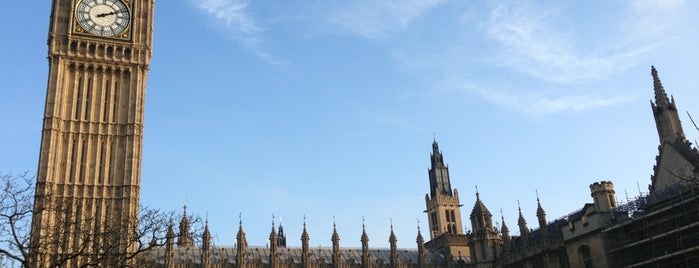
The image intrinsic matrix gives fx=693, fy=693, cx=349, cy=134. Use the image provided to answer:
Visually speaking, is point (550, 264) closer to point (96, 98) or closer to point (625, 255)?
point (625, 255)

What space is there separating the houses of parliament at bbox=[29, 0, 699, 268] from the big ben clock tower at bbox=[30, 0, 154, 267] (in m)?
0.09

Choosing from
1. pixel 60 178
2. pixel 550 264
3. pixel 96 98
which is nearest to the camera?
pixel 550 264

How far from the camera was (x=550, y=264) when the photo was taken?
56969 millimetres

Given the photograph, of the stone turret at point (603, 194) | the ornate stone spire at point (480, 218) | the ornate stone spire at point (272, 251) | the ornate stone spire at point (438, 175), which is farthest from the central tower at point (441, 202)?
the stone turret at point (603, 194)

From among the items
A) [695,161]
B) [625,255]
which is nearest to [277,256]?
[625,255]

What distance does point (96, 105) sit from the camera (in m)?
65.0

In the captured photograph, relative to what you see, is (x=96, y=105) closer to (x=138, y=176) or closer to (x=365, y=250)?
(x=138, y=176)

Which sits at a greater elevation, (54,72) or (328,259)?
(54,72)

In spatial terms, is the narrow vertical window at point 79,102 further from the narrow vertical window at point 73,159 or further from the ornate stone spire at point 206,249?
the ornate stone spire at point 206,249

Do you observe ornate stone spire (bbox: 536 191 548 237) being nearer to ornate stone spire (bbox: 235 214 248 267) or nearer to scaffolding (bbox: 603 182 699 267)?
scaffolding (bbox: 603 182 699 267)

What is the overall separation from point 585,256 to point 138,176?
39.1 meters

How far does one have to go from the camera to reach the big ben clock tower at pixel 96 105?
2403 inches

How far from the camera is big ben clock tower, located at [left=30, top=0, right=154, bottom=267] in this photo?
6103 centimetres

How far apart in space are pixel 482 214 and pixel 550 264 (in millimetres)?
10778
